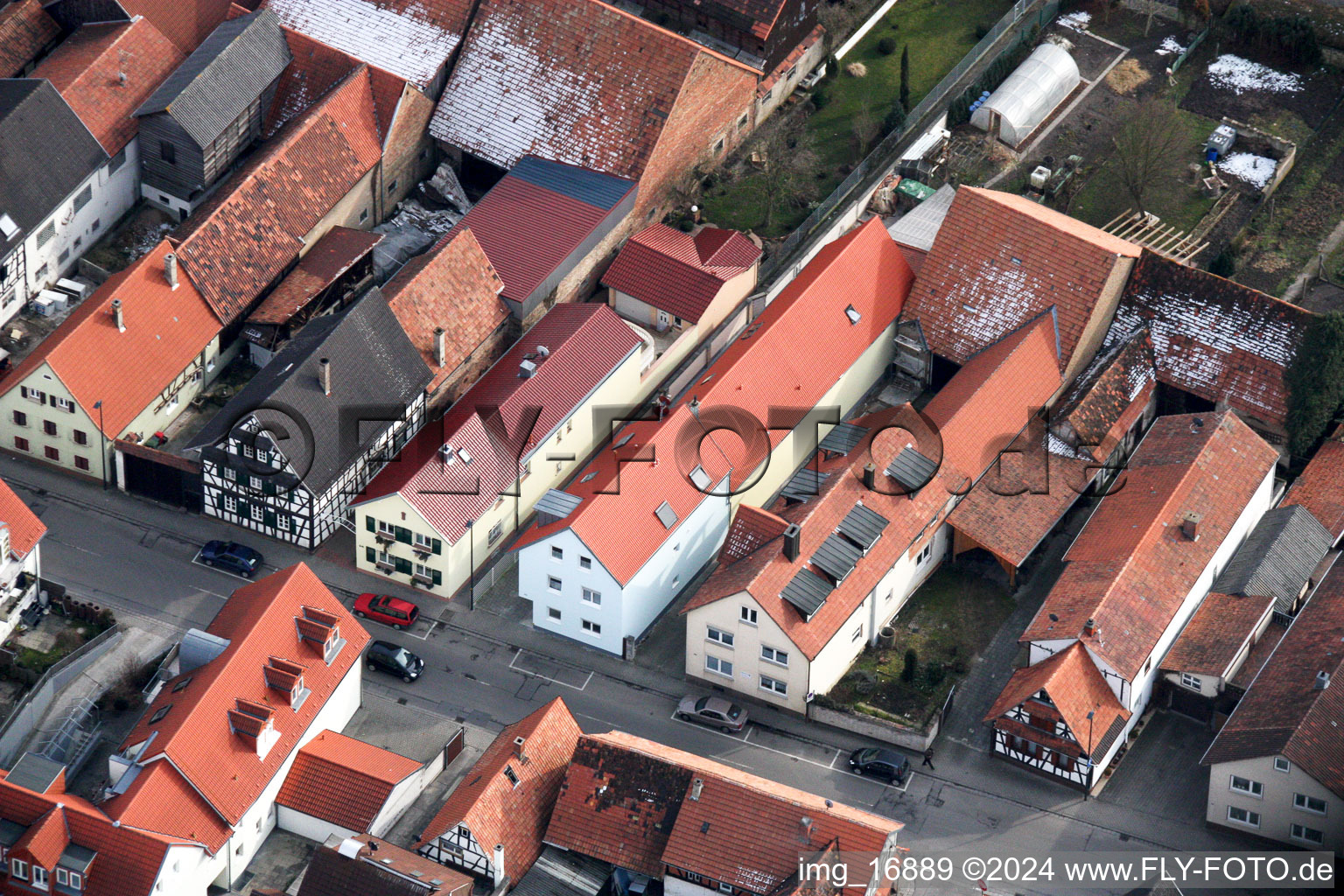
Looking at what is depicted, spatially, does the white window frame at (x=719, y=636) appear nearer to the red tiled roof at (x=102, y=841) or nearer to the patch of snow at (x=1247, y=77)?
the red tiled roof at (x=102, y=841)

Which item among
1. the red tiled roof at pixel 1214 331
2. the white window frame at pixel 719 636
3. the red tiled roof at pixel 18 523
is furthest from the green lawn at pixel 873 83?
the red tiled roof at pixel 18 523

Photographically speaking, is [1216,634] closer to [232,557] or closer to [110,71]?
[232,557]

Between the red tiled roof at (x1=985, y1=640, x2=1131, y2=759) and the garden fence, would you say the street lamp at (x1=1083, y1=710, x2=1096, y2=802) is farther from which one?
the garden fence

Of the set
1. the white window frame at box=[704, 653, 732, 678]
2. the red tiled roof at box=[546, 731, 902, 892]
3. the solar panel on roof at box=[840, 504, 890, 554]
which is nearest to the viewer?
the red tiled roof at box=[546, 731, 902, 892]

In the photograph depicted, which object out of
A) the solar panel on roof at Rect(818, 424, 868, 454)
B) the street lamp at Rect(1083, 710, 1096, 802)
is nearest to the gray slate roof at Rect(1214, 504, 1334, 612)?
the street lamp at Rect(1083, 710, 1096, 802)

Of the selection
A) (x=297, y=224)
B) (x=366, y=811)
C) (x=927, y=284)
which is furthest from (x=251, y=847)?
(x=927, y=284)

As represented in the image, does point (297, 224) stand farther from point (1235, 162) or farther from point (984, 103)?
point (1235, 162)
